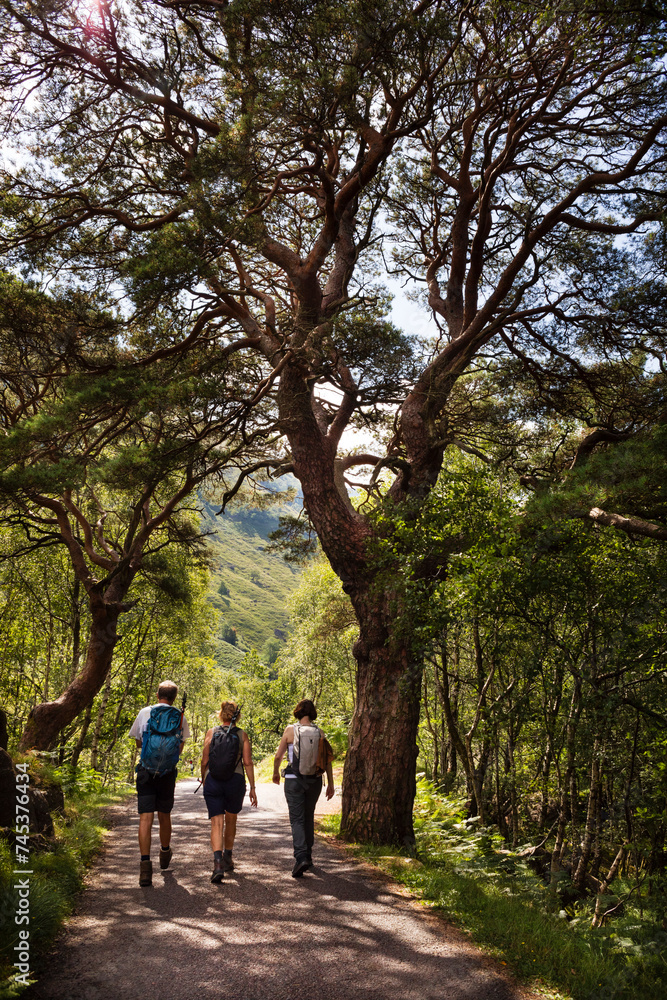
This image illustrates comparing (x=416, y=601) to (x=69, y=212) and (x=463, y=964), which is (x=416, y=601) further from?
(x=69, y=212)

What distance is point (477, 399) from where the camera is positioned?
10.5m

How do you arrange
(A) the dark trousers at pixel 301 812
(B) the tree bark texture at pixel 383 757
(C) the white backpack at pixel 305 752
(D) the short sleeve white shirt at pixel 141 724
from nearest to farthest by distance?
(D) the short sleeve white shirt at pixel 141 724 < (A) the dark trousers at pixel 301 812 < (C) the white backpack at pixel 305 752 < (B) the tree bark texture at pixel 383 757

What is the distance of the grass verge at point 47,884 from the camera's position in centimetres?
340

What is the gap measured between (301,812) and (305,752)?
22.4 inches

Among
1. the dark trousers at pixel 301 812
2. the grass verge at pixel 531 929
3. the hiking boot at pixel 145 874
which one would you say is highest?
the dark trousers at pixel 301 812

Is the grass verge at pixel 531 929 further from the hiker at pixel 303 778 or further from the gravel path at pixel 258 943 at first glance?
the hiker at pixel 303 778

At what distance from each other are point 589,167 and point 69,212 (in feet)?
24.5

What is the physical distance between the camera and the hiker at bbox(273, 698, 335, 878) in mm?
5945

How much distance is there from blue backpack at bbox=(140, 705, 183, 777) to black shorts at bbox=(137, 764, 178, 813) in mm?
57

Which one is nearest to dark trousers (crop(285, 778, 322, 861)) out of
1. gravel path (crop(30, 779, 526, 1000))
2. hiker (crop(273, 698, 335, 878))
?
hiker (crop(273, 698, 335, 878))

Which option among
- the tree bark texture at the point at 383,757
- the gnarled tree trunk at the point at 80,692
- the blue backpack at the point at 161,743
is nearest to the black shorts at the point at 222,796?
the blue backpack at the point at 161,743

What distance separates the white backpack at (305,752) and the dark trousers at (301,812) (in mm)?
108

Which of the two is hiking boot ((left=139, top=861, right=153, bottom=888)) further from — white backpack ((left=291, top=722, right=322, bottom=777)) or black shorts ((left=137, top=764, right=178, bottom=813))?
white backpack ((left=291, top=722, right=322, bottom=777))

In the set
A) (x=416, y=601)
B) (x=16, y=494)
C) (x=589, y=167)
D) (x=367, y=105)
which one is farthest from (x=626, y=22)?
(x=16, y=494)
